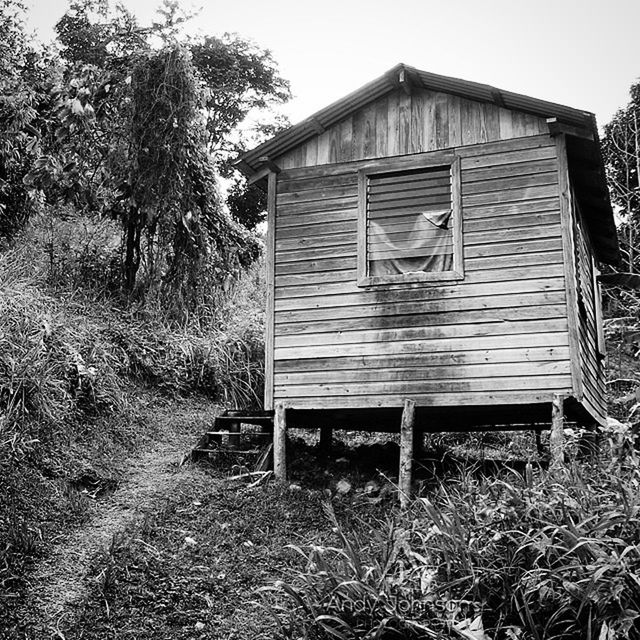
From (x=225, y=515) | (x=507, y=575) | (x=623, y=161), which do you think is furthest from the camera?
(x=623, y=161)

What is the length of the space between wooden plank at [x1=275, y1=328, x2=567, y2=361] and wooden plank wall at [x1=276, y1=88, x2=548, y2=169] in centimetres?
242

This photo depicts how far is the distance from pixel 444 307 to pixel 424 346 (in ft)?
1.69

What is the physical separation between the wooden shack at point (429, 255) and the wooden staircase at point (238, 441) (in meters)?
0.64

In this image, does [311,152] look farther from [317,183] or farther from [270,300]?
[270,300]

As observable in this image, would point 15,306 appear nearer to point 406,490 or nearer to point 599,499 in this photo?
point 406,490

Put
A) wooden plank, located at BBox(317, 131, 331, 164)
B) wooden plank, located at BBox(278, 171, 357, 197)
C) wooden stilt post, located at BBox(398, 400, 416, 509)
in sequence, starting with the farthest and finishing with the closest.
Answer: wooden plank, located at BBox(317, 131, 331, 164)
wooden plank, located at BBox(278, 171, 357, 197)
wooden stilt post, located at BBox(398, 400, 416, 509)

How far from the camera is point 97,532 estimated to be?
827 cm

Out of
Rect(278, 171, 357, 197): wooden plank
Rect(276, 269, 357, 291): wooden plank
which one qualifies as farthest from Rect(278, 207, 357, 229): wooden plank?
Rect(276, 269, 357, 291): wooden plank

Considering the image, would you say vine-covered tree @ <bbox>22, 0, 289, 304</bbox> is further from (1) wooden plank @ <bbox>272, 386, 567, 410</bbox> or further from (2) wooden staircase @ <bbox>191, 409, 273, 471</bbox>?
(1) wooden plank @ <bbox>272, 386, 567, 410</bbox>

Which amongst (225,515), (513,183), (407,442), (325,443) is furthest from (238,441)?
(513,183)

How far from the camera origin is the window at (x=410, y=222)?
9969mm

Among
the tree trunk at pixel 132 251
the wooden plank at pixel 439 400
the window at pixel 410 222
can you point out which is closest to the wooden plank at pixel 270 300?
the wooden plank at pixel 439 400

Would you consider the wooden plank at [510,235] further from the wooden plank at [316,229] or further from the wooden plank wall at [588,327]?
the wooden plank at [316,229]

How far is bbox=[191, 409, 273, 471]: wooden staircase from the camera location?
10891 millimetres
